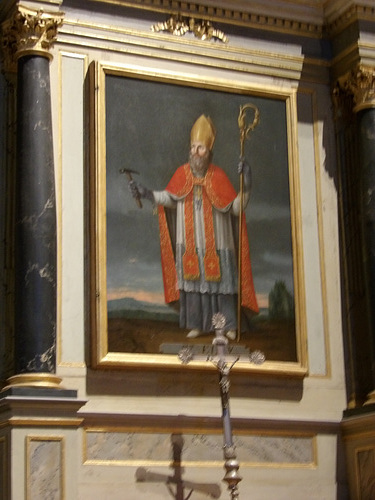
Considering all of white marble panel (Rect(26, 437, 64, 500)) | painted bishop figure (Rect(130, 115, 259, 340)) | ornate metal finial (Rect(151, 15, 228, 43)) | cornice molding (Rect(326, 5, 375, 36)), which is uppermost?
cornice molding (Rect(326, 5, 375, 36))

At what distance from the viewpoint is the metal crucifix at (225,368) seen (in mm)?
9742

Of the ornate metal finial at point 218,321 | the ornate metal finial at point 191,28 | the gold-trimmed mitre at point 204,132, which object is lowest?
the ornate metal finial at point 218,321

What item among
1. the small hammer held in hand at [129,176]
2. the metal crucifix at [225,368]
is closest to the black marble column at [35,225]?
the small hammer held in hand at [129,176]

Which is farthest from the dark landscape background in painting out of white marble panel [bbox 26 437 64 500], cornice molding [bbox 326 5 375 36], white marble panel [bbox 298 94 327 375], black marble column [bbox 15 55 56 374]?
white marble panel [bbox 26 437 64 500]

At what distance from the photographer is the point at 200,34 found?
38.1 feet

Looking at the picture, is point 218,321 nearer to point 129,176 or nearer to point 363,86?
point 129,176

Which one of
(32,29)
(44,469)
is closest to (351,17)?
(32,29)

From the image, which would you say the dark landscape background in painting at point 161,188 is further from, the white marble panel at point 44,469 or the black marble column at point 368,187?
the white marble panel at point 44,469

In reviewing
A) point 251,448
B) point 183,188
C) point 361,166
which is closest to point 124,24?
point 183,188

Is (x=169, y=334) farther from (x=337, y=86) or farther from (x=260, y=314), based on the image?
(x=337, y=86)

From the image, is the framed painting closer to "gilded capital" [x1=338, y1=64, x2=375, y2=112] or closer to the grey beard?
the grey beard

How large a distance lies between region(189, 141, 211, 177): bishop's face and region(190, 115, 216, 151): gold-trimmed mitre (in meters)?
0.04

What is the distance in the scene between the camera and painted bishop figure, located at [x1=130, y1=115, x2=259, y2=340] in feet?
35.9

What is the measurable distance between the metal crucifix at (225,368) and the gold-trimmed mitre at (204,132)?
66.2 inches
